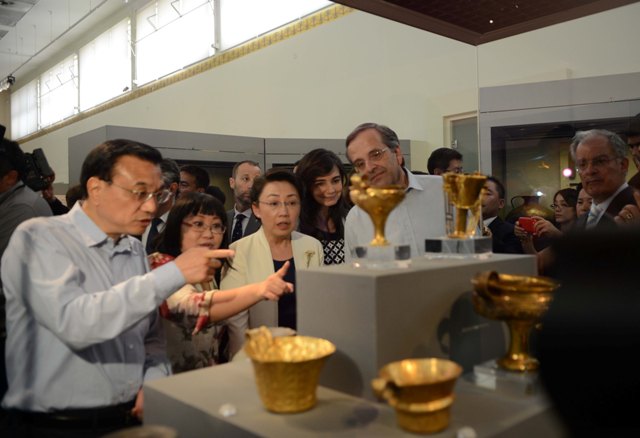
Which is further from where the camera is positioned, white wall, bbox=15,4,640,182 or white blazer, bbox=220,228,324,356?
white wall, bbox=15,4,640,182

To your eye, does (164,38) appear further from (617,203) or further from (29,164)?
(617,203)

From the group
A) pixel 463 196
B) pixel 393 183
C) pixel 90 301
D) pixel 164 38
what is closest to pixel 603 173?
pixel 393 183

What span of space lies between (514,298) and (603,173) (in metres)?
1.54

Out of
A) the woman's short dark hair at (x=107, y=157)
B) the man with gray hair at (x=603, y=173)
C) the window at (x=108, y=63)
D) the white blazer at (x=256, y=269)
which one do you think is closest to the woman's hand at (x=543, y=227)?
the man with gray hair at (x=603, y=173)

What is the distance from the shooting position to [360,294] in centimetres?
124

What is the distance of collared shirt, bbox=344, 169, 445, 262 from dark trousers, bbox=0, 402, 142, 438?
4.48 ft

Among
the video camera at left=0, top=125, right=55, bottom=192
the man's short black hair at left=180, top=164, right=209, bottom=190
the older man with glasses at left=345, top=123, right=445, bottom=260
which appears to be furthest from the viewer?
the man's short black hair at left=180, top=164, right=209, bottom=190

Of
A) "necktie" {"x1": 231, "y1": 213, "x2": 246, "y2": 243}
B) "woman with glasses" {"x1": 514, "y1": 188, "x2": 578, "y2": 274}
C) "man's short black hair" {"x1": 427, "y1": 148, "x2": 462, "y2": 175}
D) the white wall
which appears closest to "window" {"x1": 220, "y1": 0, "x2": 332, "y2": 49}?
the white wall

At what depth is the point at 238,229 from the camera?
13.7 feet

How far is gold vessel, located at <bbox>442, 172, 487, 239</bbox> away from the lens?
5.17 ft

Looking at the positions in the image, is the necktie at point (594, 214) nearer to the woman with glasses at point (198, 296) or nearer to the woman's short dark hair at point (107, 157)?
the woman with glasses at point (198, 296)

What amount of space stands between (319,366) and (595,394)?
0.58m

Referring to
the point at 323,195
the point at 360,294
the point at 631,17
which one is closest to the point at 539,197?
the point at 631,17

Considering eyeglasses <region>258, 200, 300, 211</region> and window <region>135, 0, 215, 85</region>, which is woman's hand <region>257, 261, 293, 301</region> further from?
window <region>135, 0, 215, 85</region>
